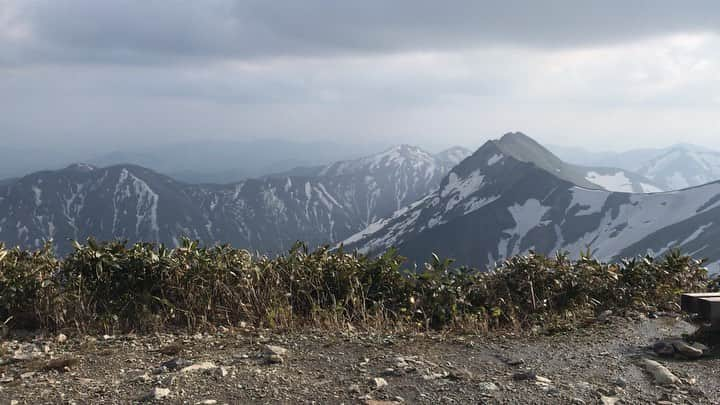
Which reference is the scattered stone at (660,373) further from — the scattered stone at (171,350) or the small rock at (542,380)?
the scattered stone at (171,350)

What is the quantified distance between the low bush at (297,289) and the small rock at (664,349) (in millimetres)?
1510

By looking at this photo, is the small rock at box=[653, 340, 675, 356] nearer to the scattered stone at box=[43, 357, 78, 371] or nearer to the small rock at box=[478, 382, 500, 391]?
the small rock at box=[478, 382, 500, 391]

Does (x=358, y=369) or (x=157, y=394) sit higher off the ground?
(x=157, y=394)

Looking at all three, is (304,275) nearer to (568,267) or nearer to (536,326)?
(536,326)

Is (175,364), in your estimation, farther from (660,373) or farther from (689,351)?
(689,351)

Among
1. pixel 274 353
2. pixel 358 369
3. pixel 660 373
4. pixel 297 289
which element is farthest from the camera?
pixel 297 289

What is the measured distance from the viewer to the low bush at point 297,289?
7.79 metres

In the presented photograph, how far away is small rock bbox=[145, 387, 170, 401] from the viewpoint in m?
5.01

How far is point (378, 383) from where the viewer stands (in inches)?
216

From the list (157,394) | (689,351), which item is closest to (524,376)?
(689,351)

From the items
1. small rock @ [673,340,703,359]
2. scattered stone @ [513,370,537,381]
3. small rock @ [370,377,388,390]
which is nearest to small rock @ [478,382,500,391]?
scattered stone @ [513,370,537,381]

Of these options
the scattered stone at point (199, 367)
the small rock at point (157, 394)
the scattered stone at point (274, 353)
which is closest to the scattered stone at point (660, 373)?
the scattered stone at point (274, 353)

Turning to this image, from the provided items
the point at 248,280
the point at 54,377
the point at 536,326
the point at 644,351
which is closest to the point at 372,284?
the point at 248,280

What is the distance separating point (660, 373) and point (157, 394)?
543 cm
